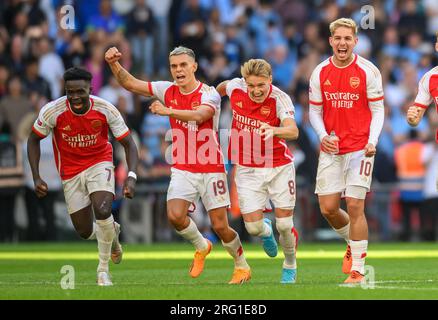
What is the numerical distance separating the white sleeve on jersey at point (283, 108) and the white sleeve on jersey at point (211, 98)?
651 mm

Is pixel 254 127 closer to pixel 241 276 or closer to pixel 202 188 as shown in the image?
pixel 202 188

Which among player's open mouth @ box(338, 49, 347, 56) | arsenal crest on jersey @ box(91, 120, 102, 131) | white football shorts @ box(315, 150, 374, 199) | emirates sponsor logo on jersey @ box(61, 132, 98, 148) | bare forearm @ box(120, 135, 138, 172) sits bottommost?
white football shorts @ box(315, 150, 374, 199)

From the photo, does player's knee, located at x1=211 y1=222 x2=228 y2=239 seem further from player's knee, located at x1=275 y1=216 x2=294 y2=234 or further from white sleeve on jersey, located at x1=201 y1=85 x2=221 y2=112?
white sleeve on jersey, located at x1=201 y1=85 x2=221 y2=112

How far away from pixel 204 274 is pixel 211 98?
257 centimetres

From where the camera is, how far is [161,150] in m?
23.7

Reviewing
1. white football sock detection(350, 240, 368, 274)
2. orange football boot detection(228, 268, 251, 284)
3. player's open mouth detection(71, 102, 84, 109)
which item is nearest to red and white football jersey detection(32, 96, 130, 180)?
player's open mouth detection(71, 102, 84, 109)

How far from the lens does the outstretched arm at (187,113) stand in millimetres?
13195

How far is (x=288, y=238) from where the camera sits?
14.0 meters

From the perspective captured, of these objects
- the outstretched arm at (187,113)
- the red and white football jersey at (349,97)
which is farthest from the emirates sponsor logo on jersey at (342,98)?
the outstretched arm at (187,113)

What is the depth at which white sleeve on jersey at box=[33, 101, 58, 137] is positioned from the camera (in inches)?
559

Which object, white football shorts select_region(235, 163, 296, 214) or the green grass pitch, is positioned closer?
the green grass pitch

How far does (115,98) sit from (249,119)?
10.1 meters

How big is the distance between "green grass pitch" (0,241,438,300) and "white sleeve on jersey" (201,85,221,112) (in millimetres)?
1890

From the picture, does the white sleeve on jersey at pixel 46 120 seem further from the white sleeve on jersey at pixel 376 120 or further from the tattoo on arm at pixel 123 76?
the white sleeve on jersey at pixel 376 120
